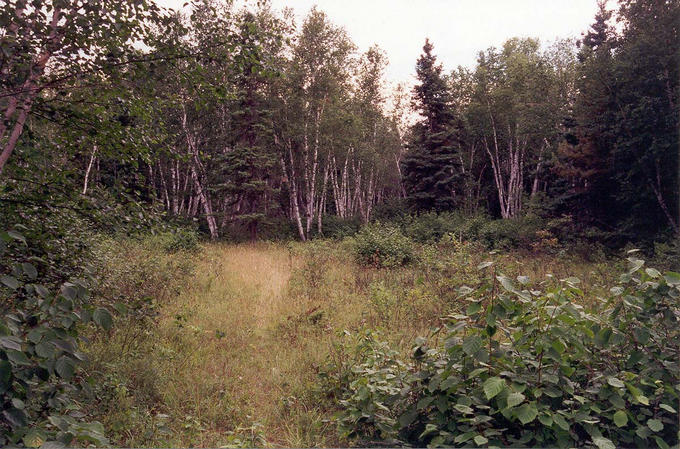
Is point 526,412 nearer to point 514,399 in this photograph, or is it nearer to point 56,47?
point 514,399

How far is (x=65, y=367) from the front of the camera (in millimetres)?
1980

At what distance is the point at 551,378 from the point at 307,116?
888 inches

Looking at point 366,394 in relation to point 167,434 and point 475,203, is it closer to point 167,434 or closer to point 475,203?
point 167,434

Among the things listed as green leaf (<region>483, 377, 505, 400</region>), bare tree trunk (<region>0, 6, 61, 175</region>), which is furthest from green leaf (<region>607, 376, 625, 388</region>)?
bare tree trunk (<region>0, 6, 61, 175</region>)

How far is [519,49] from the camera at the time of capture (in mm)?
31234

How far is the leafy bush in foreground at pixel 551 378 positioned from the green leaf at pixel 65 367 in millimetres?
2110

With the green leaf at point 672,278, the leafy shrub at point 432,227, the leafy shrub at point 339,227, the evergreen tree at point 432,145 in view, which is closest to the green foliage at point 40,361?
the green leaf at point 672,278

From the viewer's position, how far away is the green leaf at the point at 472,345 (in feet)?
8.95

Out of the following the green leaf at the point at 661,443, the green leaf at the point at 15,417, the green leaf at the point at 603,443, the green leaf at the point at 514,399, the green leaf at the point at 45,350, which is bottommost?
the green leaf at the point at 661,443

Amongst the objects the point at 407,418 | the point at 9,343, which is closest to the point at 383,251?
the point at 407,418

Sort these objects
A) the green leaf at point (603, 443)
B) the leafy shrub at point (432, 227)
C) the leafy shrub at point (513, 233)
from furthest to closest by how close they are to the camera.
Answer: the leafy shrub at point (432, 227)
the leafy shrub at point (513, 233)
the green leaf at point (603, 443)

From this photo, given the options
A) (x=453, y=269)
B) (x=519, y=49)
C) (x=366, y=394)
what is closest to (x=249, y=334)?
(x=366, y=394)

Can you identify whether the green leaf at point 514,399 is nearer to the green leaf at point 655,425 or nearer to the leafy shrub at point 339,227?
the green leaf at point 655,425

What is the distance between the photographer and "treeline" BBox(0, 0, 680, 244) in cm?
370
